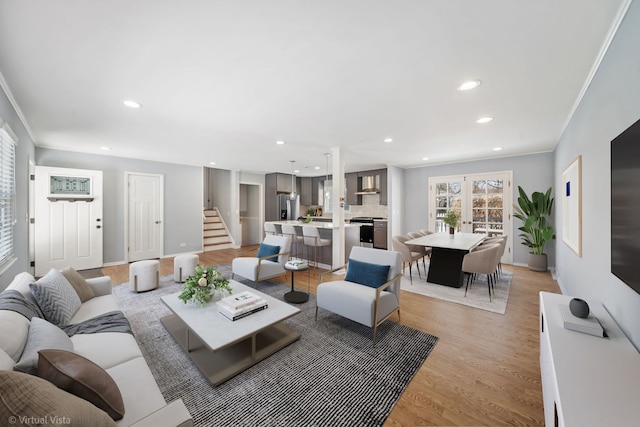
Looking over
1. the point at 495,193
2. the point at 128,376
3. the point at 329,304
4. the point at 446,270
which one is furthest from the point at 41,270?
the point at 495,193

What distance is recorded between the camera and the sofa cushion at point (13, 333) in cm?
121

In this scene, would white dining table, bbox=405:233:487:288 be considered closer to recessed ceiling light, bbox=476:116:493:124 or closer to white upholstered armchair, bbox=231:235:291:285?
recessed ceiling light, bbox=476:116:493:124

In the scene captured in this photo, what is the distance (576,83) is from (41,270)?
27.4 ft

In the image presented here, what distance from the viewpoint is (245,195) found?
30.6 feet

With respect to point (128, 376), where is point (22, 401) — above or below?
above

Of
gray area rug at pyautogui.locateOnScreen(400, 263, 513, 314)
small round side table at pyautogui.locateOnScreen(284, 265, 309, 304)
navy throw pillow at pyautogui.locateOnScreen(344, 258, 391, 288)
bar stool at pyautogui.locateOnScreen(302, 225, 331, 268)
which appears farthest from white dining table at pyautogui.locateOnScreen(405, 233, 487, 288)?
small round side table at pyautogui.locateOnScreen(284, 265, 309, 304)

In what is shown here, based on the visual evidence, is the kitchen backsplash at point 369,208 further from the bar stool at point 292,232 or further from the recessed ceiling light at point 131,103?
the recessed ceiling light at point 131,103

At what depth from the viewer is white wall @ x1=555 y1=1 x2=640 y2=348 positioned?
4.70 ft

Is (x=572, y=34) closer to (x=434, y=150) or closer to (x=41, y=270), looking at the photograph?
(x=434, y=150)

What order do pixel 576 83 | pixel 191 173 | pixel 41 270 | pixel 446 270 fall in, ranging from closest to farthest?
1. pixel 576 83
2. pixel 446 270
3. pixel 41 270
4. pixel 191 173

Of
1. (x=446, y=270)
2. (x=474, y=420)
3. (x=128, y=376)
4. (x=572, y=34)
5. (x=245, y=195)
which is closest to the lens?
(x=128, y=376)

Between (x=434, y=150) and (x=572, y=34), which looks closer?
(x=572, y=34)

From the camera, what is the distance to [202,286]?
2.46 m

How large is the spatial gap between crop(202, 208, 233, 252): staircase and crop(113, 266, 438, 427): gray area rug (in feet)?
16.4
